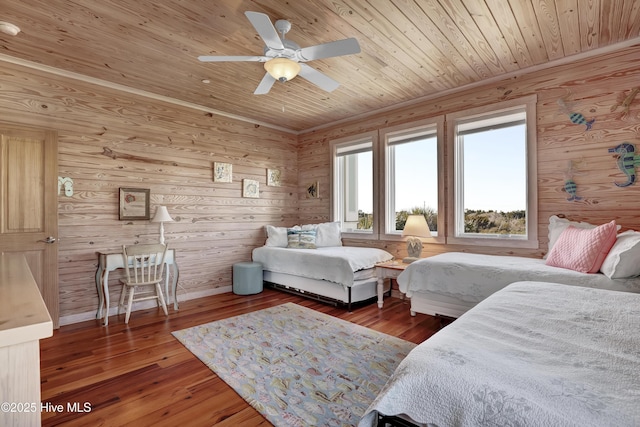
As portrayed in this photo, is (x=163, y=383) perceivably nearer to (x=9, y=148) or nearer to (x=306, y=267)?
(x=306, y=267)

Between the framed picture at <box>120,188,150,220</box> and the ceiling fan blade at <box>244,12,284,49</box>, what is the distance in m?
2.52

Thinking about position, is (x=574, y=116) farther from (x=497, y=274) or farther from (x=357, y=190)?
(x=357, y=190)

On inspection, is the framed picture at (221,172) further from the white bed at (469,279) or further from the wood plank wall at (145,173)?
the white bed at (469,279)

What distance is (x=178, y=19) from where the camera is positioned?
2.38 metres

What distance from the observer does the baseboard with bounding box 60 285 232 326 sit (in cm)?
331

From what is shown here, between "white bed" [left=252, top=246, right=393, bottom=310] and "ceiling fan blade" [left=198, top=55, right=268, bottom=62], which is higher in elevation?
"ceiling fan blade" [left=198, top=55, right=268, bottom=62]

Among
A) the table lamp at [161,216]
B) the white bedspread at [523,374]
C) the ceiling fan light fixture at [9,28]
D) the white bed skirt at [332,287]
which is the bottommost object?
the white bed skirt at [332,287]

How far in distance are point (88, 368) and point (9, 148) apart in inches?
85.2

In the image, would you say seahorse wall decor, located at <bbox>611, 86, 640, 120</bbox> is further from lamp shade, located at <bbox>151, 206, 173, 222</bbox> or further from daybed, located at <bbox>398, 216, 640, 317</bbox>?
lamp shade, located at <bbox>151, 206, 173, 222</bbox>

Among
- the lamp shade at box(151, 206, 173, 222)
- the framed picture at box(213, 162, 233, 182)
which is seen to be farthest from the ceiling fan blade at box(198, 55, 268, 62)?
the framed picture at box(213, 162, 233, 182)

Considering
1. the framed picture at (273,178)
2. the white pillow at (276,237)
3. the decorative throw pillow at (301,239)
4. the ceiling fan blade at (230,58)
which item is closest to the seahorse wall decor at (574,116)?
the ceiling fan blade at (230,58)

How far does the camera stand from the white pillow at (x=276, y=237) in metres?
4.80

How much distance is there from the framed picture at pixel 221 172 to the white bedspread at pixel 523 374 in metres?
3.88

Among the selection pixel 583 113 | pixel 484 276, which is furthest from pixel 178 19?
pixel 583 113
